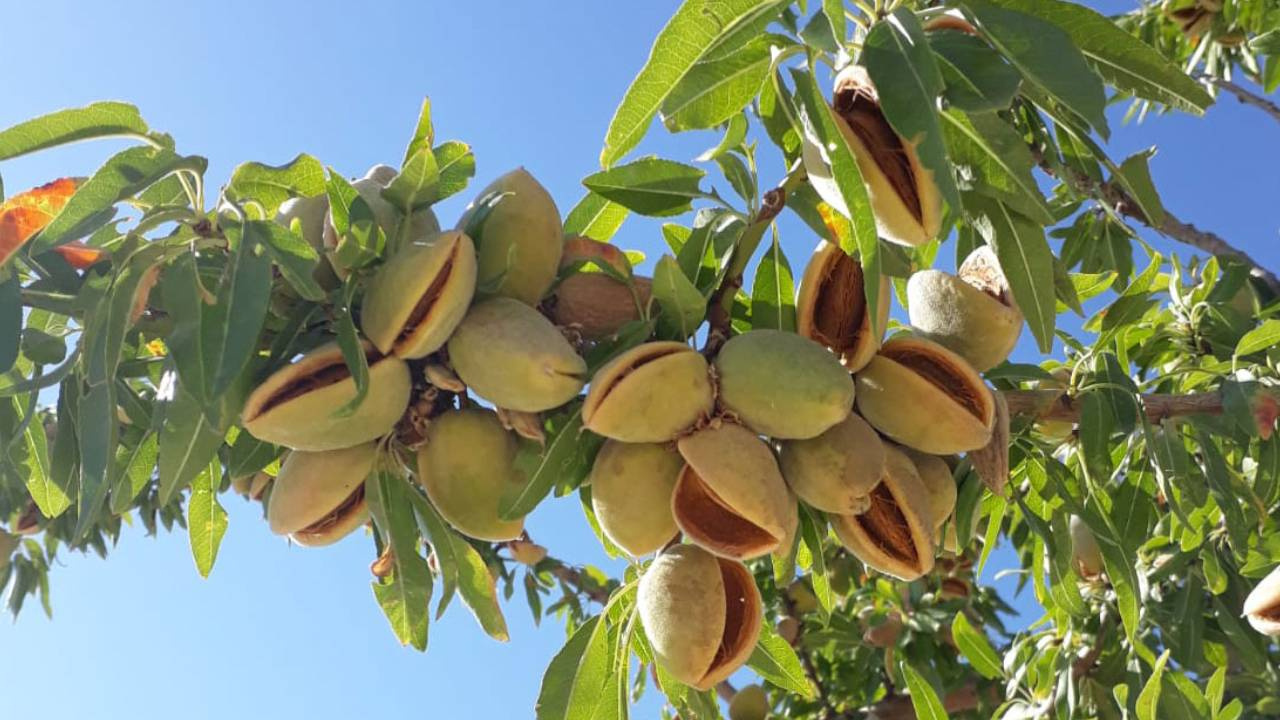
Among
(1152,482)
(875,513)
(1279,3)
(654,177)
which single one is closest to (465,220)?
(654,177)

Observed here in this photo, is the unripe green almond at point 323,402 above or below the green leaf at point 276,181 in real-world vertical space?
below

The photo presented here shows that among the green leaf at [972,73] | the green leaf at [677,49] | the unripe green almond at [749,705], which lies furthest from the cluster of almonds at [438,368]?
the unripe green almond at [749,705]

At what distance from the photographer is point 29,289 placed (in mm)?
1447

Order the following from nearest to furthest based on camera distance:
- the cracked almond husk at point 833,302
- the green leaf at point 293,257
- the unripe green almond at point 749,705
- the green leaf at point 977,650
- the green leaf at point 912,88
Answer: the green leaf at point 912,88
the green leaf at point 293,257
the cracked almond husk at point 833,302
the green leaf at point 977,650
the unripe green almond at point 749,705

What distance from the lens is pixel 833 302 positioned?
1.55 meters

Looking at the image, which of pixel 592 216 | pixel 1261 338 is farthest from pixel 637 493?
pixel 1261 338

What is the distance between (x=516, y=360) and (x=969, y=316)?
2.19 feet

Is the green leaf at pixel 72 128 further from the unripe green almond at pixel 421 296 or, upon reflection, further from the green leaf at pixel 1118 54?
the green leaf at pixel 1118 54

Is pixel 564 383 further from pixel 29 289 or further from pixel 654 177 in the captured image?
pixel 29 289

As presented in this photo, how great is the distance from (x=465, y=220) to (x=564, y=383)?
1.02ft

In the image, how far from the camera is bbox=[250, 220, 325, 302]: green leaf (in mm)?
1316

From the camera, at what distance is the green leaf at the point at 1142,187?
1.53 m

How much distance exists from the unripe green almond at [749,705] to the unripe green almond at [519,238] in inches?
79.2

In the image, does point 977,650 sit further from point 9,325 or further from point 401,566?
point 9,325
